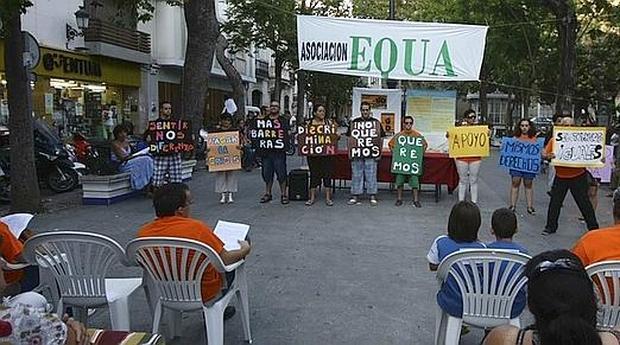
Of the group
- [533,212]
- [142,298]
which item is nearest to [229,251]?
[142,298]

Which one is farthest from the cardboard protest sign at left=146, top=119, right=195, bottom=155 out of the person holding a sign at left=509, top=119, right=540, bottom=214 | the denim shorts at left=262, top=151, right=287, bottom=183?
the person holding a sign at left=509, top=119, right=540, bottom=214

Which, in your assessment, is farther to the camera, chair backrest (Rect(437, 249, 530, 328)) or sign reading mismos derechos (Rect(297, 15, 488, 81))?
sign reading mismos derechos (Rect(297, 15, 488, 81))

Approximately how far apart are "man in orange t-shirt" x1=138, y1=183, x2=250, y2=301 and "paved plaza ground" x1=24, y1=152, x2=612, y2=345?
83 centimetres

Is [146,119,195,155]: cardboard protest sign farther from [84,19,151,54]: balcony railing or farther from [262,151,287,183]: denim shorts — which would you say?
[84,19,151,54]: balcony railing

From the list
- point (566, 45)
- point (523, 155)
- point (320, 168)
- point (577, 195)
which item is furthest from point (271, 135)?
point (566, 45)

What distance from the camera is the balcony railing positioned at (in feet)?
69.7

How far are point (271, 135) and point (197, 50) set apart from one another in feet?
20.3

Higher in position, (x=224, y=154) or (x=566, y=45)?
(x=566, y=45)

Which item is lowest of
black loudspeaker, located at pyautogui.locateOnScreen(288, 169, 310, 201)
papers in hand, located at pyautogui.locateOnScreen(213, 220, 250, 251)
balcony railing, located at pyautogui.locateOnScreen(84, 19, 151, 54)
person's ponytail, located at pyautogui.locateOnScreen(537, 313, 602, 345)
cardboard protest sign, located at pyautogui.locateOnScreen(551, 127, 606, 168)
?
black loudspeaker, located at pyautogui.locateOnScreen(288, 169, 310, 201)

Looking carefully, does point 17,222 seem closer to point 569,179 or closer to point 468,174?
point 569,179

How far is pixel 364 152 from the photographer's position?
11422mm

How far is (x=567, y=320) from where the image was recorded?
2.10 m

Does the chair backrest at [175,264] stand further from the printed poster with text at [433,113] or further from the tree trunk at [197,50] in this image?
the tree trunk at [197,50]

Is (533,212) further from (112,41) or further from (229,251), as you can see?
(112,41)
